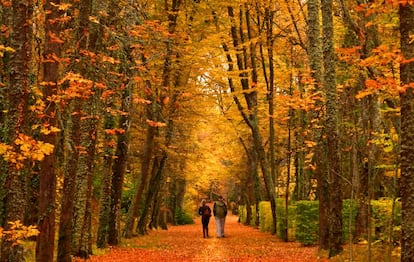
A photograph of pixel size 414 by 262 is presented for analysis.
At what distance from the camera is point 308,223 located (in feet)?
63.8

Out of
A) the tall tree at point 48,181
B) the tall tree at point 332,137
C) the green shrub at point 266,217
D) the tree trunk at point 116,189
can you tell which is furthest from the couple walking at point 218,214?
the tall tree at point 48,181

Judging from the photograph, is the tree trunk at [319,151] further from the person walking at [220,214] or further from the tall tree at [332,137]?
the person walking at [220,214]

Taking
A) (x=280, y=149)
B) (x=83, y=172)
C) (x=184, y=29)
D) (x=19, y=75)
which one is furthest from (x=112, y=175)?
(x=280, y=149)

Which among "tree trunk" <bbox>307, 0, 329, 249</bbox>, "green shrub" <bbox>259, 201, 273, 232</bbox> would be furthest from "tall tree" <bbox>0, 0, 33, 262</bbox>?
"green shrub" <bbox>259, 201, 273, 232</bbox>

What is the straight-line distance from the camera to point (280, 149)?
1438 inches

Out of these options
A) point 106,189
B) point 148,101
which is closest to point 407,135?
point 148,101

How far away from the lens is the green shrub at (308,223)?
63.7ft

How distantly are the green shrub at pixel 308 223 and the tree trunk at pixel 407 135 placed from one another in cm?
1227

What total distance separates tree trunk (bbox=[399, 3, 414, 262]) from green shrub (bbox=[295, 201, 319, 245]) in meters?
12.3

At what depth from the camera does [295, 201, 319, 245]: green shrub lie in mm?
19406

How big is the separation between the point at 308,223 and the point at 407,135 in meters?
12.6

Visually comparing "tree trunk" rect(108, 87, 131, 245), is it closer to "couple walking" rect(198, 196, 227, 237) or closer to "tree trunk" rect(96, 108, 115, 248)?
"tree trunk" rect(96, 108, 115, 248)

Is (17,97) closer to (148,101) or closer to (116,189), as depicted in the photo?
(148,101)

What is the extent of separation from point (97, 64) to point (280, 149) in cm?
2628
